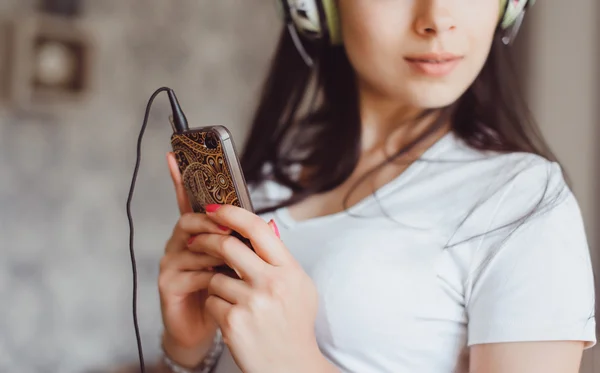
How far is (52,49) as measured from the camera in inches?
69.4

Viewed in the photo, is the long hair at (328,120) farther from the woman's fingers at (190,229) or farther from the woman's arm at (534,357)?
the woman's arm at (534,357)

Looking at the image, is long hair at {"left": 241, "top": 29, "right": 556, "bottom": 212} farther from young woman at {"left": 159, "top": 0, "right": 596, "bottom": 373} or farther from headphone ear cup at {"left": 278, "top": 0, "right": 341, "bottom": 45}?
headphone ear cup at {"left": 278, "top": 0, "right": 341, "bottom": 45}

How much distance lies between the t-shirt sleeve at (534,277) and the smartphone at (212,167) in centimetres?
24

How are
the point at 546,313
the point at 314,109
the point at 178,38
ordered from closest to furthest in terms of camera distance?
the point at 546,313 < the point at 314,109 < the point at 178,38

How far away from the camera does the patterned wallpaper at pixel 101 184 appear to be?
1.78m

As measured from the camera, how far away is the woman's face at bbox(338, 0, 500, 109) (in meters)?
0.71

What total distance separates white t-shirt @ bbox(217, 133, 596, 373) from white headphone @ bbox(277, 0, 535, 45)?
0.16 metres

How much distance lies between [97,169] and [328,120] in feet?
3.52

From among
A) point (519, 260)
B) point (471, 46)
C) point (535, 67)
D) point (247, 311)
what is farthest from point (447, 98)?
point (535, 67)

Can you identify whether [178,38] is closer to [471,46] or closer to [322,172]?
[322,172]

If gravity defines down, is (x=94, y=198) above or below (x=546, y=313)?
below

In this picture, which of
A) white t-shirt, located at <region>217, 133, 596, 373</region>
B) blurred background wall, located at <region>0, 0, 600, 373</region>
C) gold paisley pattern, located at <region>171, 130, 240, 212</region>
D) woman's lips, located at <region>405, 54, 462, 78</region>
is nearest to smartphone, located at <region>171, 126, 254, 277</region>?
gold paisley pattern, located at <region>171, 130, 240, 212</region>

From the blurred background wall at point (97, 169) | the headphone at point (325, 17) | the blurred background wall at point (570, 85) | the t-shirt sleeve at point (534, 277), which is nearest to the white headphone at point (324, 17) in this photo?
the headphone at point (325, 17)

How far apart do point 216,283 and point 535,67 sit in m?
1.07
